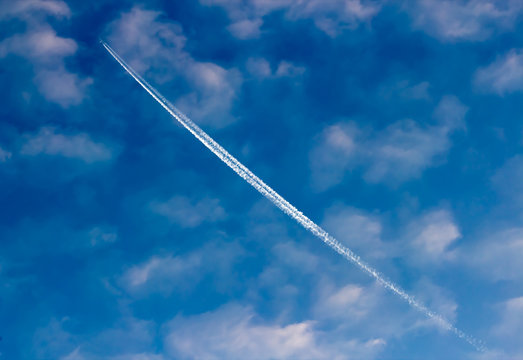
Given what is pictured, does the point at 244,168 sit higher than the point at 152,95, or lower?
lower

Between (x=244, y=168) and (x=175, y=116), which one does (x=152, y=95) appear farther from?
(x=244, y=168)

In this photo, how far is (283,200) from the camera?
454 feet

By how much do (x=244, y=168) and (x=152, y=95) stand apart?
26.8 meters

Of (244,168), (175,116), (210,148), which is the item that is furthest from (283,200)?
(175,116)

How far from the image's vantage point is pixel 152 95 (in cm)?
13562

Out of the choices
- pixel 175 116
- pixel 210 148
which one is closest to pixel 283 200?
pixel 210 148

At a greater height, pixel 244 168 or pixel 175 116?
pixel 175 116

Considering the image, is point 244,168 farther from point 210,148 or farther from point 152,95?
point 152,95

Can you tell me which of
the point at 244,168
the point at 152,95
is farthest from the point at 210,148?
the point at 152,95

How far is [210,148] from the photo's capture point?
135 metres

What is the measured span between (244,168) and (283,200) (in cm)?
1195

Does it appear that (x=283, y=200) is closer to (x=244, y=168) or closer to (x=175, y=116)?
(x=244, y=168)

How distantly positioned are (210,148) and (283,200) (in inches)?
819

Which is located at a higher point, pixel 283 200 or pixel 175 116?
pixel 175 116
